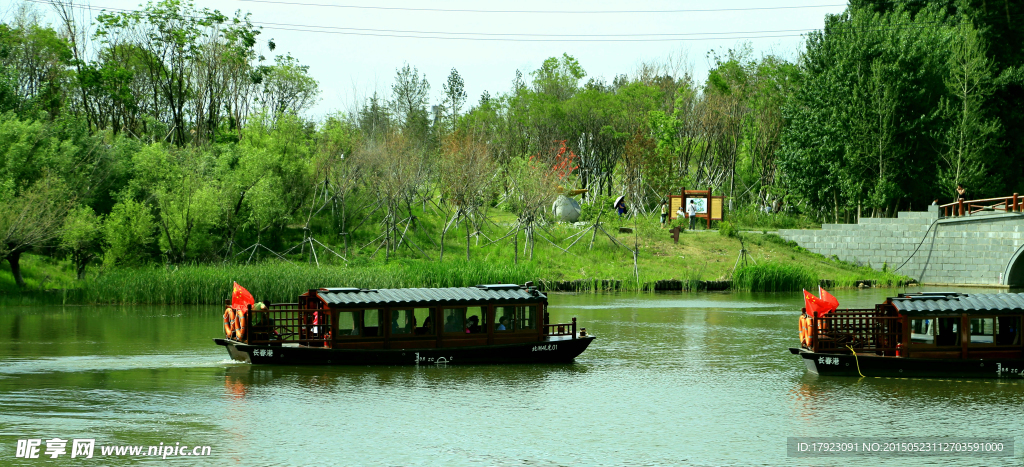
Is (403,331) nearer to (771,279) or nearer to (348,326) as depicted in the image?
(348,326)

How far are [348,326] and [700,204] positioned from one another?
4174cm

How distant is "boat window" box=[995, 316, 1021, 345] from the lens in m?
26.6

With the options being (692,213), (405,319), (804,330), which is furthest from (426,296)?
(692,213)

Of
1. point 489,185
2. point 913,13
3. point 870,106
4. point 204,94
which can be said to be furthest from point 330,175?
point 913,13

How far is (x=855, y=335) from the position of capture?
27625mm

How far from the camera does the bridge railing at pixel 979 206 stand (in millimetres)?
55206

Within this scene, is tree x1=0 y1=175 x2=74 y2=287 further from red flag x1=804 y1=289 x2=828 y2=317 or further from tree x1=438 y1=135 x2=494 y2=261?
red flag x1=804 y1=289 x2=828 y2=317

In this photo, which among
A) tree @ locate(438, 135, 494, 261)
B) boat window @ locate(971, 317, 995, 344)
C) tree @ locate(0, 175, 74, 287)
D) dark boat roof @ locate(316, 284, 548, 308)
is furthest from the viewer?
tree @ locate(438, 135, 494, 261)

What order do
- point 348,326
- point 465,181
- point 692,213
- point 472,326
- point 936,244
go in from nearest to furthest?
point 348,326
point 472,326
point 936,244
point 465,181
point 692,213

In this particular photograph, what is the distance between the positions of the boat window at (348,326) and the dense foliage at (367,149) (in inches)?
957

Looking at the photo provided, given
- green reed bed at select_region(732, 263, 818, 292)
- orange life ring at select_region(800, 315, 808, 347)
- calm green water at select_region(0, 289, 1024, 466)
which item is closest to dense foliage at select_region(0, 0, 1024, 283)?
green reed bed at select_region(732, 263, 818, 292)

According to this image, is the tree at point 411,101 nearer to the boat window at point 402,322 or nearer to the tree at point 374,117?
the tree at point 374,117

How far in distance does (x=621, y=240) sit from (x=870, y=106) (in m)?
18.0

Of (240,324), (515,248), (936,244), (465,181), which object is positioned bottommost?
(240,324)
